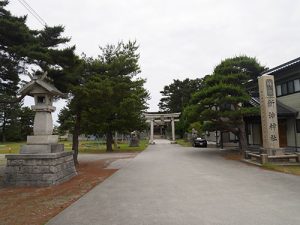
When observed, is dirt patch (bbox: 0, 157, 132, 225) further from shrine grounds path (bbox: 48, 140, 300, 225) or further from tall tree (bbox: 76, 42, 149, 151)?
tall tree (bbox: 76, 42, 149, 151)

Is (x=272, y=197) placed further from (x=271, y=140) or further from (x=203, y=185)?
(x=271, y=140)

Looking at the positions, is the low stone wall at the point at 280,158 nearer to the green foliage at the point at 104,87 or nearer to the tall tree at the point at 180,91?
the green foliage at the point at 104,87

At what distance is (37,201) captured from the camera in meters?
8.24

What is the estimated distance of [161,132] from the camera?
9088cm

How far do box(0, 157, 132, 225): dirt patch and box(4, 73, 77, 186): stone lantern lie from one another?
0.53 m

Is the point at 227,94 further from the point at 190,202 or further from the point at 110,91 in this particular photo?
the point at 190,202

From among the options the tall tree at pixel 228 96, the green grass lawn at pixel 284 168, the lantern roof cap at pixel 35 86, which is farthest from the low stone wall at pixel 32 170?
the tall tree at pixel 228 96

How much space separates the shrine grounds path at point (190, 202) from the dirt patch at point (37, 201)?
1.35 feet

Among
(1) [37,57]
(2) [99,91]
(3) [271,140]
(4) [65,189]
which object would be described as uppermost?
(1) [37,57]

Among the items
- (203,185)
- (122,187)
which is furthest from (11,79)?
(203,185)

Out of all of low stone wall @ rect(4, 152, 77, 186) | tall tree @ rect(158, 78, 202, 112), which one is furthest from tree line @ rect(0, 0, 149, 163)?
tall tree @ rect(158, 78, 202, 112)

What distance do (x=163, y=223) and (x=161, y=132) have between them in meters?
85.3

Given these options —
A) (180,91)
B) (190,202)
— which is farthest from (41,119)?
(180,91)

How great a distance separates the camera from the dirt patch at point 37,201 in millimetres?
6499
